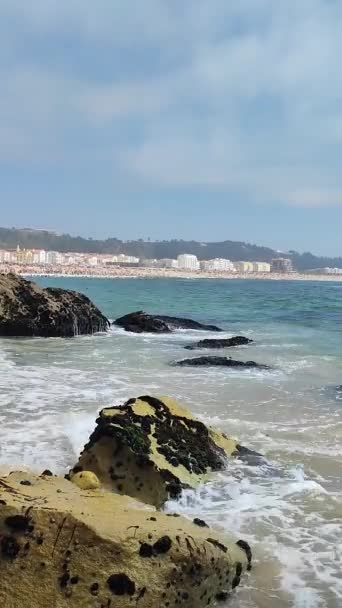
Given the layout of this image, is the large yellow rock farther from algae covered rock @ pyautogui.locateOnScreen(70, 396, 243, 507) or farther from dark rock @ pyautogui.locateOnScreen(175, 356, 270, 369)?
dark rock @ pyautogui.locateOnScreen(175, 356, 270, 369)

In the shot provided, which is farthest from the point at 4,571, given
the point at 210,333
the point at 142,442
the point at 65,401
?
the point at 210,333

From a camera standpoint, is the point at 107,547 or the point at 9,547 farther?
the point at 107,547

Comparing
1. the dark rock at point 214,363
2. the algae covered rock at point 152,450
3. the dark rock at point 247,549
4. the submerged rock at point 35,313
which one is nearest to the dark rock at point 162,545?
the dark rock at point 247,549

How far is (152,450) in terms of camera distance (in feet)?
22.0

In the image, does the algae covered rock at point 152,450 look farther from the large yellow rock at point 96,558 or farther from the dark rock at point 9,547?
the dark rock at point 9,547

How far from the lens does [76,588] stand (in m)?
3.88

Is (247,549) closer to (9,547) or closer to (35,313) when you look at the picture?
(9,547)

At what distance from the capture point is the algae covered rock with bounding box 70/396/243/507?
6258 mm

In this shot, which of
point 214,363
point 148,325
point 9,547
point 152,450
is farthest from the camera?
point 148,325

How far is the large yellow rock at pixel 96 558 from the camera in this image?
152 inches

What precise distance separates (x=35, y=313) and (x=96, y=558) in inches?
795

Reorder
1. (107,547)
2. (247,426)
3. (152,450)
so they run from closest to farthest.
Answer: (107,547), (152,450), (247,426)

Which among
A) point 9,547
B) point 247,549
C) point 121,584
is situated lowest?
point 247,549

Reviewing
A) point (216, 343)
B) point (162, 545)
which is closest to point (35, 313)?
point (216, 343)
